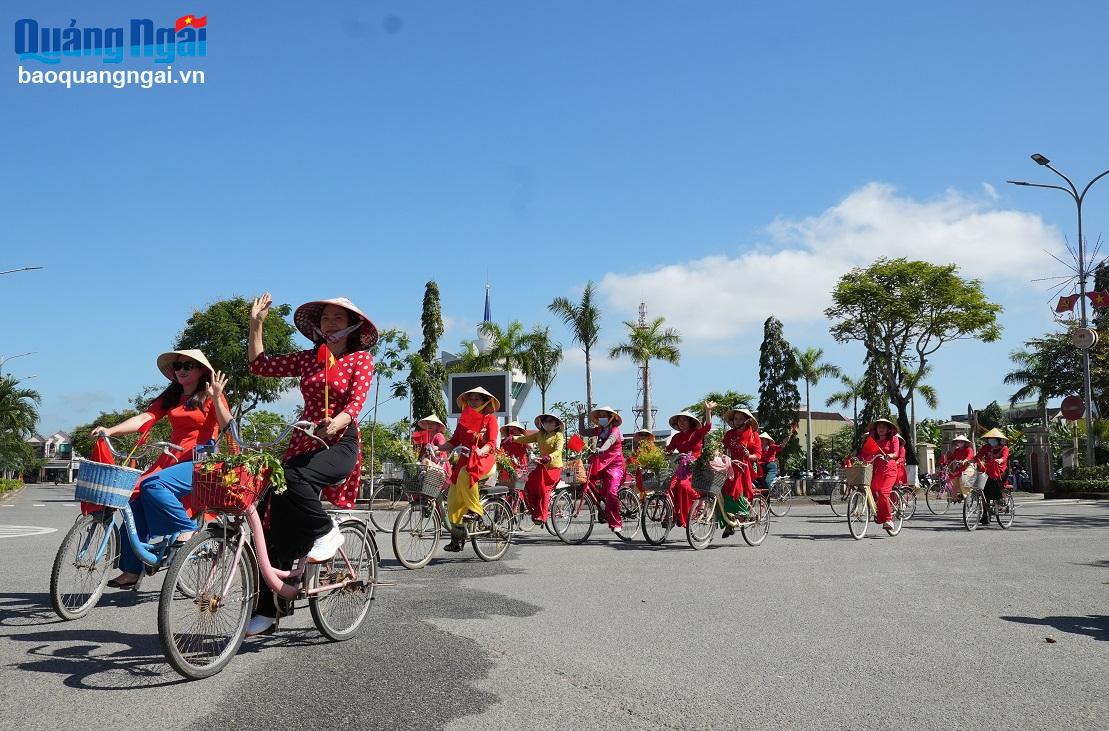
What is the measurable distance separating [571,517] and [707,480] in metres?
2.11

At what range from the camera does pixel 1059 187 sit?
30078mm

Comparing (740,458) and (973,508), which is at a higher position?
(740,458)

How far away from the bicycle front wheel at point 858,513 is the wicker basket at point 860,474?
184 millimetres

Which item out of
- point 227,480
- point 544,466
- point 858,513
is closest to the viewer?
point 227,480

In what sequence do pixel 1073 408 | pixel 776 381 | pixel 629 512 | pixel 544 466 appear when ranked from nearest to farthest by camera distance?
pixel 544 466, pixel 629 512, pixel 1073 408, pixel 776 381

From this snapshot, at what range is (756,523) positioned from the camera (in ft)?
45.0

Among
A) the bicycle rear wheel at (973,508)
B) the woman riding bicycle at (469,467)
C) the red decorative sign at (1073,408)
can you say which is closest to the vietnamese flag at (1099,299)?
the red decorative sign at (1073,408)

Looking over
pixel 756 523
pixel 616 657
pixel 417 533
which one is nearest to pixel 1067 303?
pixel 756 523

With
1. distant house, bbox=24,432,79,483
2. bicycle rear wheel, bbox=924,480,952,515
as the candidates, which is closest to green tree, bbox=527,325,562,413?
bicycle rear wheel, bbox=924,480,952,515

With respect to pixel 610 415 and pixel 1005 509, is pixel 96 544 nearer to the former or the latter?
pixel 610 415

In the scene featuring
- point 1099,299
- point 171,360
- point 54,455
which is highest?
point 1099,299

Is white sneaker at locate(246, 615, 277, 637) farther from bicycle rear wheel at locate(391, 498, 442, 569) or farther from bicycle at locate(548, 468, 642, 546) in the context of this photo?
bicycle at locate(548, 468, 642, 546)

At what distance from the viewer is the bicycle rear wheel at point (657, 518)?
507 inches

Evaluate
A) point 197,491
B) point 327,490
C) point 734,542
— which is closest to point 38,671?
point 197,491
